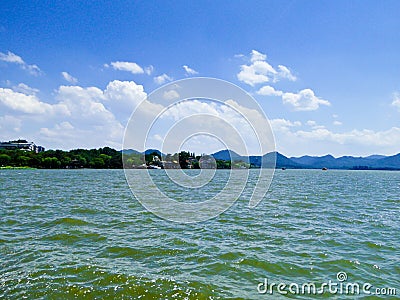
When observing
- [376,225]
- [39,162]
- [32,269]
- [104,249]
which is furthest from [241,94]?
[39,162]

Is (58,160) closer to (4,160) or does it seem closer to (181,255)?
(4,160)

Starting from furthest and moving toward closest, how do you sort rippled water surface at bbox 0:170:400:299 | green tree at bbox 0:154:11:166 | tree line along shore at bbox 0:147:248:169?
tree line along shore at bbox 0:147:248:169 → green tree at bbox 0:154:11:166 → rippled water surface at bbox 0:170:400:299

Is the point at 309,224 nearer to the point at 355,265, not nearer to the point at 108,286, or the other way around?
the point at 355,265

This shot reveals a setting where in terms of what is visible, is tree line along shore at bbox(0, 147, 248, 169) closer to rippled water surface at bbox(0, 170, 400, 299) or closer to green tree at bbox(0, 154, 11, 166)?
green tree at bbox(0, 154, 11, 166)

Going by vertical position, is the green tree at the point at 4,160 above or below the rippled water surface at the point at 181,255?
above

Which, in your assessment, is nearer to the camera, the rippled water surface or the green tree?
the rippled water surface

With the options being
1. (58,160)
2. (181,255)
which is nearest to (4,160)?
(58,160)

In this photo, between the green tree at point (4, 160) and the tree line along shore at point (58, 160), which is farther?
the tree line along shore at point (58, 160)

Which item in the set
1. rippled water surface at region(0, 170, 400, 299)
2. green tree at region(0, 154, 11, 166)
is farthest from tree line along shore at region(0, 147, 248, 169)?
rippled water surface at region(0, 170, 400, 299)

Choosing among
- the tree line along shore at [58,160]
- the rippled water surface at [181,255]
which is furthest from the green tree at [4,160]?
the rippled water surface at [181,255]

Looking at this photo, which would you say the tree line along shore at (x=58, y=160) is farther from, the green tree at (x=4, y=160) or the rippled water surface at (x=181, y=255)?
the rippled water surface at (x=181, y=255)

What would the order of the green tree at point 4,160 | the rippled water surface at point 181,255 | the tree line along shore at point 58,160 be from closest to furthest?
the rippled water surface at point 181,255
the green tree at point 4,160
the tree line along shore at point 58,160

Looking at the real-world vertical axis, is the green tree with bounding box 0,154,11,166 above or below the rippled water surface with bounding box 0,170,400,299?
above

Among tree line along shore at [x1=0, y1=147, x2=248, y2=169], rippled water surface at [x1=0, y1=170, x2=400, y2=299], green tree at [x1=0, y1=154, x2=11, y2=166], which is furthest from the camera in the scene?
tree line along shore at [x1=0, y1=147, x2=248, y2=169]
